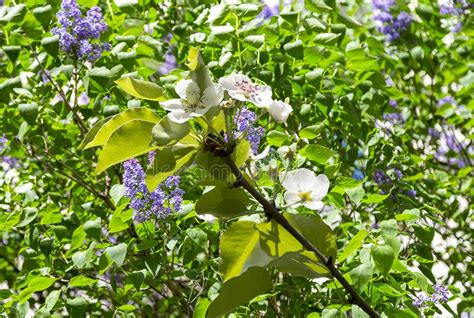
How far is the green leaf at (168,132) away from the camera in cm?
74

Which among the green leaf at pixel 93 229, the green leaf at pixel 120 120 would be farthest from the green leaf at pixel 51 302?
the green leaf at pixel 120 120

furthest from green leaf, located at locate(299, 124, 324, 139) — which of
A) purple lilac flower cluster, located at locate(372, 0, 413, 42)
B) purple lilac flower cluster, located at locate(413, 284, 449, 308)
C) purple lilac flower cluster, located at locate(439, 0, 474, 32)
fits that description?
purple lilac flower cluster, located at locate(439, 0, 474, 32)

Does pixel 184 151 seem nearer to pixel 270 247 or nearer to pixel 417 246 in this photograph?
pixel 270 247

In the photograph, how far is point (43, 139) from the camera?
1.70 meters

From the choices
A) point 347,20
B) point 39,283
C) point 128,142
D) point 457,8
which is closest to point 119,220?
point 39,283

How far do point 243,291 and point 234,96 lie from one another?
0.23 metres

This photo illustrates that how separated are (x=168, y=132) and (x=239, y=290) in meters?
0.23

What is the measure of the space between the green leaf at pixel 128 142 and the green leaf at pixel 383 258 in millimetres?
437

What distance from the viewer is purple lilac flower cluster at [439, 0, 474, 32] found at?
89.4 inches

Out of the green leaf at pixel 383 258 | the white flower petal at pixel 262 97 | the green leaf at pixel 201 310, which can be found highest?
the white flower petal at pixel 262 97

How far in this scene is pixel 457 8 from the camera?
230 cm

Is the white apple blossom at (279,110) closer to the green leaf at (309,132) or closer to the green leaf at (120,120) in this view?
the green leaf at (120,120)

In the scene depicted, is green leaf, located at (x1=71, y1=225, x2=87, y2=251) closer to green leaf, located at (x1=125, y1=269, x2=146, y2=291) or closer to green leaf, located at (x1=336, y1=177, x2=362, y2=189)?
green leaf, located at (x1=125, y1=269, x2=146, y2=291)

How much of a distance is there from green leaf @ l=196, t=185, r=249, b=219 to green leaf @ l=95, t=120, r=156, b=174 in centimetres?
9
